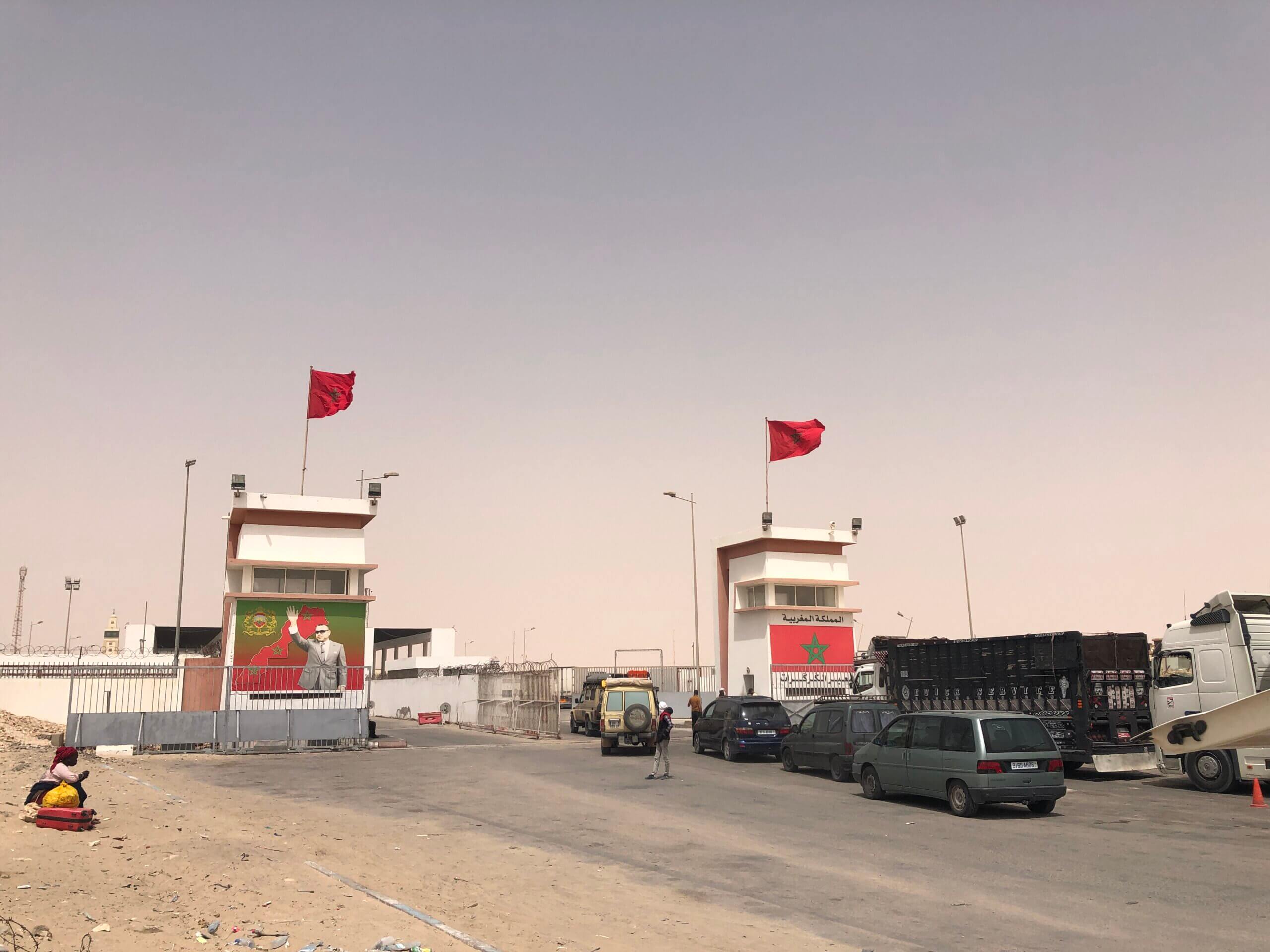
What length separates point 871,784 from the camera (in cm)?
1847

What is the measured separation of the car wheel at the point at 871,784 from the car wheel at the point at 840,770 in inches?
124

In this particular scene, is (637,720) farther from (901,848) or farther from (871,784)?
(901,848)

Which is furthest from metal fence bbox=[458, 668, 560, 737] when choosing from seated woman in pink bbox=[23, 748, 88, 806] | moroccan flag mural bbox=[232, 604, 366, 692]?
seated woman in pink bbox=[23, 748, 88, 806]

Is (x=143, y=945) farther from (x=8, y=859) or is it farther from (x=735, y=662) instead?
(x=735, y=662)

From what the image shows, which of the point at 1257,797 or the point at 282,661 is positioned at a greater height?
the point at 282,661

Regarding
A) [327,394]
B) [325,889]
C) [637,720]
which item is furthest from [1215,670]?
[327,394]

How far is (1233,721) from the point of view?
379 centimetres

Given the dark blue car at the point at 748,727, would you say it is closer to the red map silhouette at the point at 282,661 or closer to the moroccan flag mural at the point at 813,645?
the red map silhouette at the point at 282,661

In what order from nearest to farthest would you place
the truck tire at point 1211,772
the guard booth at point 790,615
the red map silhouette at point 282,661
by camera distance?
1. the truck tire at point 1211,772
2. the red map silhouette at point 282,661
3. the guard booth at point 790,615

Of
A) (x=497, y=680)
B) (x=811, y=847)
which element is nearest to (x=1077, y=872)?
(x=811, y=847)

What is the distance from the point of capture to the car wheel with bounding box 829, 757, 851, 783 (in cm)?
2191

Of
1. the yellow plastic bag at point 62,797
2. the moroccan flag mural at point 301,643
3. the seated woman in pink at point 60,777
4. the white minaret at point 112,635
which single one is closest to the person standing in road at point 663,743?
the seated woman in pink at point 60,777

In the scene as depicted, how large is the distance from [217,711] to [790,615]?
84.2 ft

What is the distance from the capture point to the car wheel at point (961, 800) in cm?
1590
